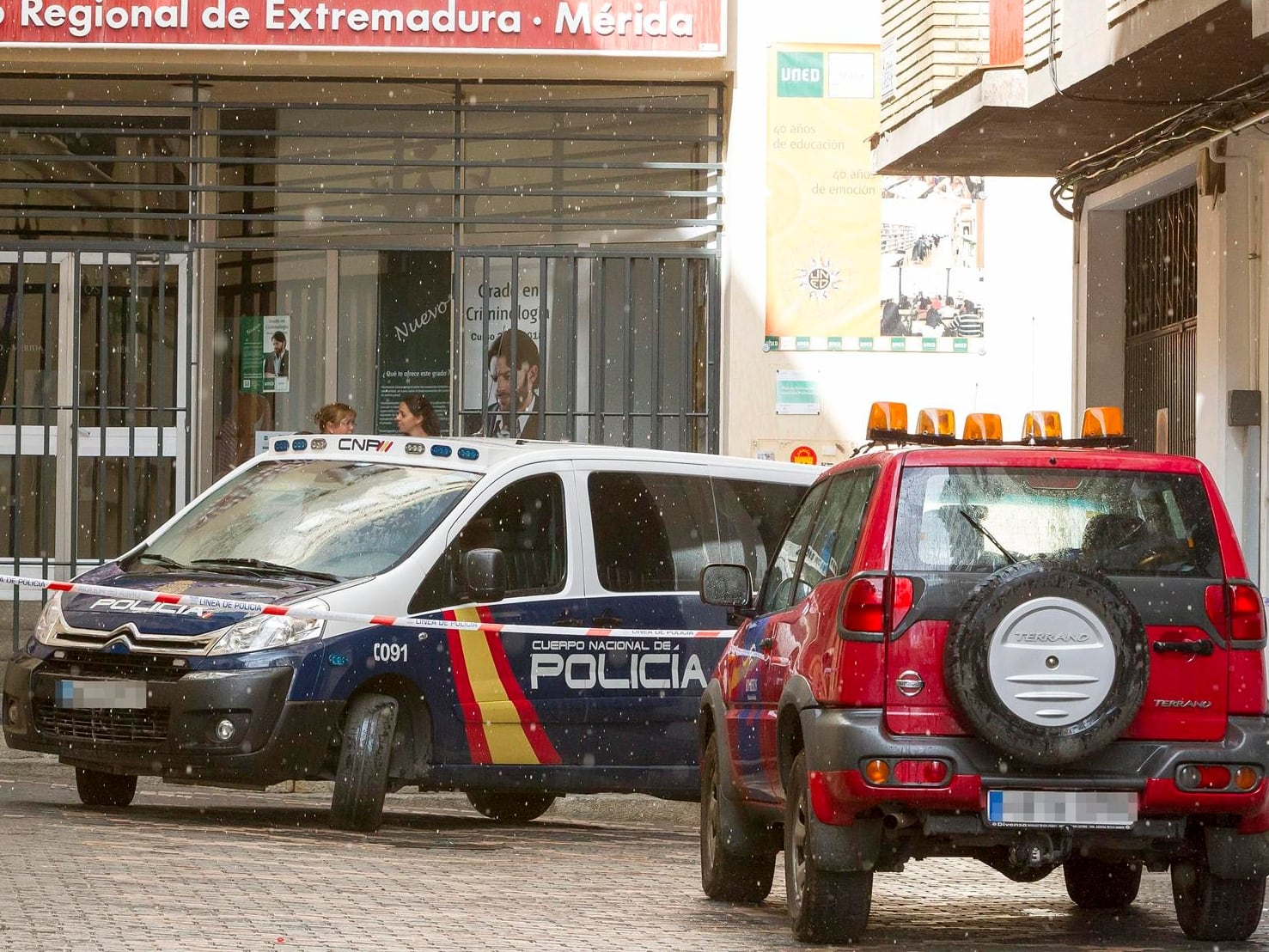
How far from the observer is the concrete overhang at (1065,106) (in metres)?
12.3

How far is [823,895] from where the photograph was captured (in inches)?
269

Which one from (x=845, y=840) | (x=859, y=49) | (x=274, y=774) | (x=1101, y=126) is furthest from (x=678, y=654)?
(x=859, y=49)

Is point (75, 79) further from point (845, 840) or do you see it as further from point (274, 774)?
point (845, 840)

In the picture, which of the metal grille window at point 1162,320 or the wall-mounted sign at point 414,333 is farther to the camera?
the wall-mounted sign at point 414,333

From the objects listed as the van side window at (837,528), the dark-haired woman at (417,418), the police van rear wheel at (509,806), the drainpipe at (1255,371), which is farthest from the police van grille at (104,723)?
the drainpipe at (1255,371)

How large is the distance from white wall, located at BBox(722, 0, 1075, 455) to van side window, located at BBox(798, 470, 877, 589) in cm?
862

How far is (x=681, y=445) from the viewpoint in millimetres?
16656

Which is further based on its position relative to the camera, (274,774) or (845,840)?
(274,774)

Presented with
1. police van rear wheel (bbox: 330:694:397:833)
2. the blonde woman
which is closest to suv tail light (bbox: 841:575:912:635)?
police van rear wheel (bbox: 330:694:397:833)

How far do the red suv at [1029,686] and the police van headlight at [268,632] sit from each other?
3088 mm

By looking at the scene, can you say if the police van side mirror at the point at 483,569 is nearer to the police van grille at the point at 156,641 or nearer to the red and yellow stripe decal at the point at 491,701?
the red and yellow stripe decal at the point at 491,701

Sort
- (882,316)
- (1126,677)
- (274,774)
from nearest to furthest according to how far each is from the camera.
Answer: (1126,677), (274,774), (882,316)

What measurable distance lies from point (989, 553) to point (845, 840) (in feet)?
3.07

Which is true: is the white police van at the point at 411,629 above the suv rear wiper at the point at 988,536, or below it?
below
